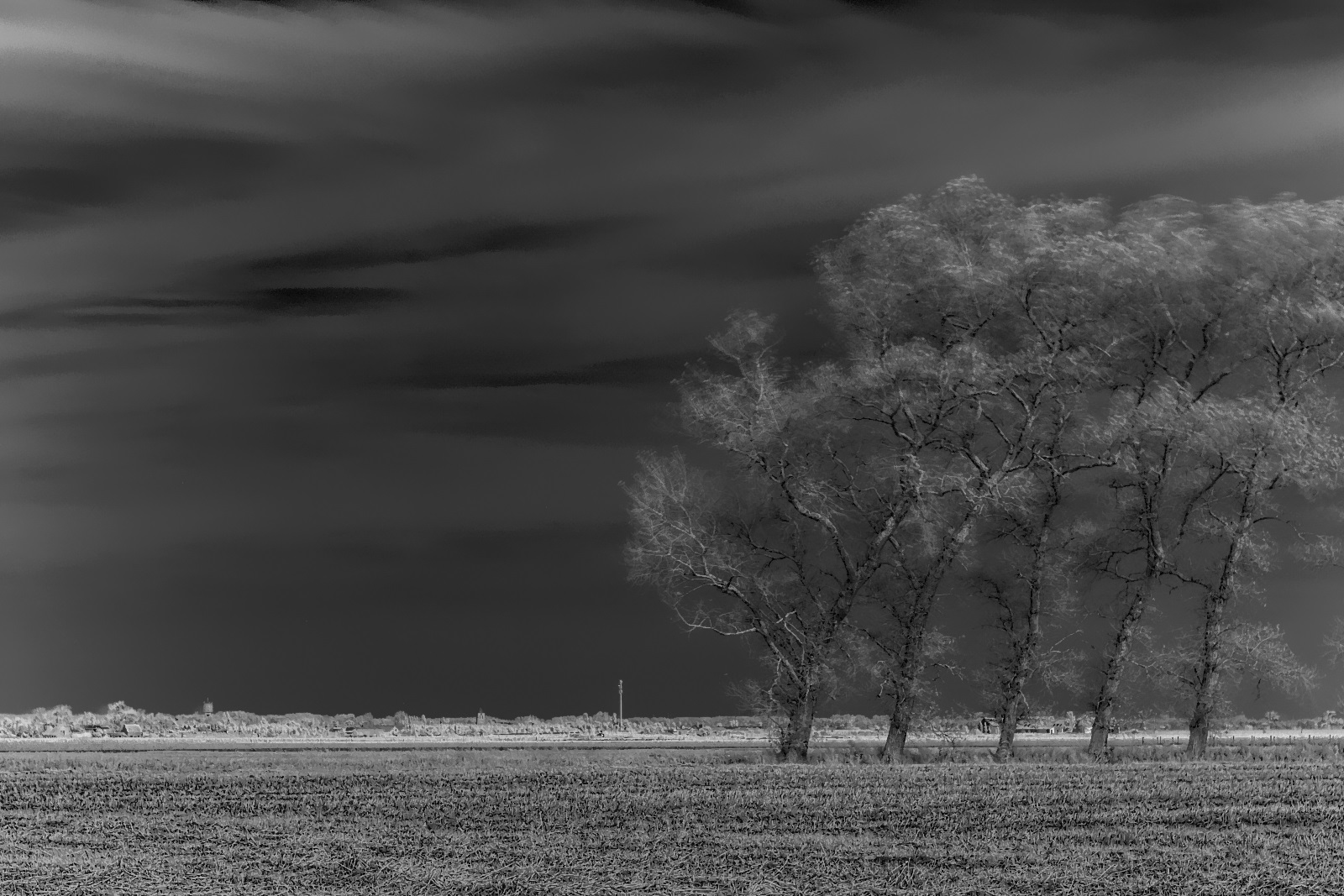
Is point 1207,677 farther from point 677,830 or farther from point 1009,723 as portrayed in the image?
point 677,830

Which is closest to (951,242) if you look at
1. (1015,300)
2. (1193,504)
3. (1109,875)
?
(1015,300)

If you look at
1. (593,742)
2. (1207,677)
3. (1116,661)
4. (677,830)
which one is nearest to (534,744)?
(593,742)

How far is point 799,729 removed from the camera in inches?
1324

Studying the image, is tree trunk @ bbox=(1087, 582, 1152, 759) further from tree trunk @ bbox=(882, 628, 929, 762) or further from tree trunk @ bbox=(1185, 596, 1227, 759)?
tree trunk @ bbox=(882, 628, 929, 762)

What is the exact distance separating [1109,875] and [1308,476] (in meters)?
20.6

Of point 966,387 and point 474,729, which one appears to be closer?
point 966,387

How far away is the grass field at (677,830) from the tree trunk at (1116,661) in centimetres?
393

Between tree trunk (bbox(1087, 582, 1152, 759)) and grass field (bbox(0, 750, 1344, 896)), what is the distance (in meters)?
3.93

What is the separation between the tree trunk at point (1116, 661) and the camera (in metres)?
34.2

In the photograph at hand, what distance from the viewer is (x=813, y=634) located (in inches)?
1324

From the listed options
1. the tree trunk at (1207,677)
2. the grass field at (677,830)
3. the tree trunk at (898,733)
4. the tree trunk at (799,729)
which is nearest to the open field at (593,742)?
the tree trunk at (898,733)

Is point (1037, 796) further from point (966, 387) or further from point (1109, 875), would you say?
point (966, 387)

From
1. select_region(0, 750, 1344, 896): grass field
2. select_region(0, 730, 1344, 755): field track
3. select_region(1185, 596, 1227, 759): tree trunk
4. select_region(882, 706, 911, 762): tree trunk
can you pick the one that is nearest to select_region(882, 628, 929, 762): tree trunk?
select_region(882, 706, 911, 762): tree trunk

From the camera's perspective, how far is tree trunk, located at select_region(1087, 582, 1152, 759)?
34.2 meters
